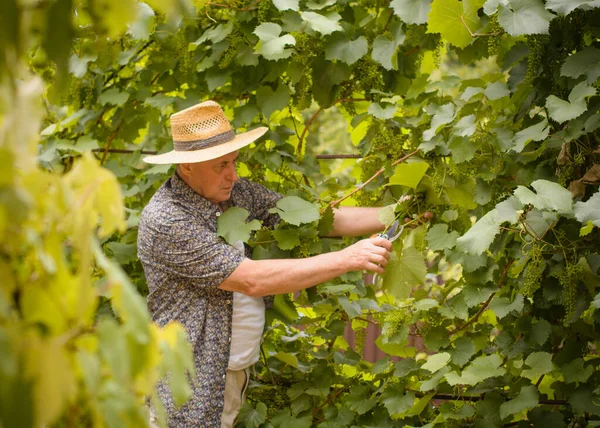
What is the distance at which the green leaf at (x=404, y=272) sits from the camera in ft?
8.62

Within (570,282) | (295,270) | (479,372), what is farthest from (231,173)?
(570,282)

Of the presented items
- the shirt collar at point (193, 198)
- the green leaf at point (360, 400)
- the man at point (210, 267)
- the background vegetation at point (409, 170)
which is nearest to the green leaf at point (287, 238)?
the background vegetation at point (409, 170)

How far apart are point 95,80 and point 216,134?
95 centimetres

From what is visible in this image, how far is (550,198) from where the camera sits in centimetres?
217

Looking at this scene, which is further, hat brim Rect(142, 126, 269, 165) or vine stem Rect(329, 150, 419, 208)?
vine stem Rect(329, 150, 419, 208)

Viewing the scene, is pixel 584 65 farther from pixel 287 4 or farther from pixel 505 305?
pixel 287 4

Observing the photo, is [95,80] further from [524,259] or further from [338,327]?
[524,259]

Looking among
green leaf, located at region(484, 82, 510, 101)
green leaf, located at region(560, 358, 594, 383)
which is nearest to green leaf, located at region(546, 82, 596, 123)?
green leaf, located at region(484, 82, 510, 101)

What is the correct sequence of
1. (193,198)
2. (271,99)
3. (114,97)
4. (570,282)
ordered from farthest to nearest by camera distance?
(114,97) < (271,99) < (193,198) < (570,282)

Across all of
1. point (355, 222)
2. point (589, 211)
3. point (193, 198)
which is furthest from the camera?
point (355, 222)

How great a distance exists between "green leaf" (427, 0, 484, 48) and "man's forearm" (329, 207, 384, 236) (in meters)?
0.69

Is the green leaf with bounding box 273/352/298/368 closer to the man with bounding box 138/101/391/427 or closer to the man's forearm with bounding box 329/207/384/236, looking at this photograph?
the man with bounding box 138/101/391/427

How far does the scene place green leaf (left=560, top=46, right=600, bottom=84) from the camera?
2.23 m

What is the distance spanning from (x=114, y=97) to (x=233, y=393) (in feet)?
4.28
